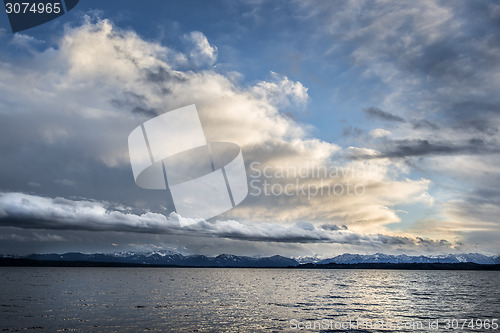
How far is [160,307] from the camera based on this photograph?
5403cm

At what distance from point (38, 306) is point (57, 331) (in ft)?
76.9

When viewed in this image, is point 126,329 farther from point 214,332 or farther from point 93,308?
point 93,308

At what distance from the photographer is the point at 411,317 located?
50.5 meters

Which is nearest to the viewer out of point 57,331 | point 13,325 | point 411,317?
point 57,331

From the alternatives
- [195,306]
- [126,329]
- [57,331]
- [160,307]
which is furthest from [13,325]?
[195,306]

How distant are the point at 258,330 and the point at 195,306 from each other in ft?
74.7

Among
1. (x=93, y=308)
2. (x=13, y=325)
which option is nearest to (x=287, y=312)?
(x=93, y=308)

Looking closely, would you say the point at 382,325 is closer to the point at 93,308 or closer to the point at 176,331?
the point at 176,331

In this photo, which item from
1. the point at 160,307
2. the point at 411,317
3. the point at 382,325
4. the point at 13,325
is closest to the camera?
the point at 13,325

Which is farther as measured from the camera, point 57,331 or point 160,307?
point 160,307

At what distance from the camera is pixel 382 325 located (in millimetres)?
43031

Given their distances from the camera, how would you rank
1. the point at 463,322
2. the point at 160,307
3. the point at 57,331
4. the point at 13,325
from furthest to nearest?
the point at 160,307, the point at 463,322, the point at 13,325, the point at 57,331

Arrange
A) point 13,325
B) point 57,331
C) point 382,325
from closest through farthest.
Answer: point 57,331, point 13,325, point 382,325

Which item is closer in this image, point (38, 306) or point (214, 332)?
point (214, 332)
